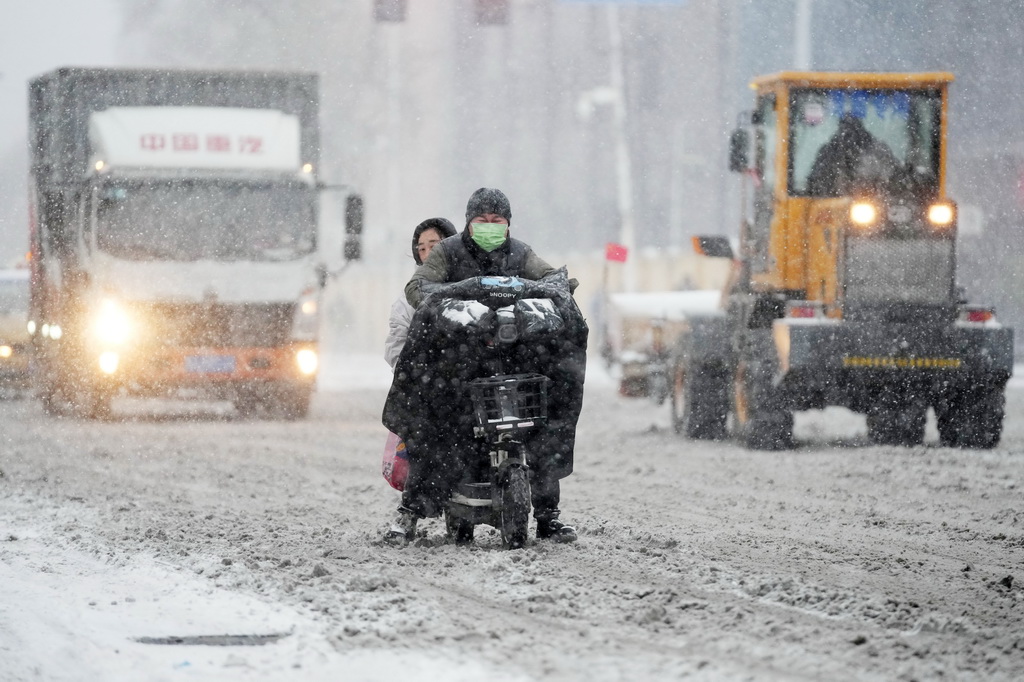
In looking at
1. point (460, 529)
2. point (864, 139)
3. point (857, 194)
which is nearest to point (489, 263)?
point (460, 529)

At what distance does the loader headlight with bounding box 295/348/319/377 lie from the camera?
693 inches

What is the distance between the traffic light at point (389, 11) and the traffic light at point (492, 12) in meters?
0.88

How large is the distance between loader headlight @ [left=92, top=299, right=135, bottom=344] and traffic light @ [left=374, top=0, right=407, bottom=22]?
448cm

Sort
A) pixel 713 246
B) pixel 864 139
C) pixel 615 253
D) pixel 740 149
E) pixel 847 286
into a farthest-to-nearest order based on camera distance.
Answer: pixel 615 253 → pixel 713 246 → pixel 740 149 → pixel 864 139 → pixel 847 286

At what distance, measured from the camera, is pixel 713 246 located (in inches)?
596

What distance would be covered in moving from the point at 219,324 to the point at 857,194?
22.4ft

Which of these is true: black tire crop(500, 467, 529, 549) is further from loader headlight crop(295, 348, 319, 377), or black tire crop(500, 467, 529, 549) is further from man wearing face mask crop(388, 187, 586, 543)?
loader headlight crop(295, 348, 319, 377)

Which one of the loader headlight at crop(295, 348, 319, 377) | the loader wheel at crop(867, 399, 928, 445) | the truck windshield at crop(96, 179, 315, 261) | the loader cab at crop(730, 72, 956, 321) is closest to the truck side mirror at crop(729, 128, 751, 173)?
the loader cab at crop(730, 72, 956, 321)

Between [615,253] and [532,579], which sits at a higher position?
[615,253]

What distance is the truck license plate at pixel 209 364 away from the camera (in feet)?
56.5

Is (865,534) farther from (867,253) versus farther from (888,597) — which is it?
(867,253)

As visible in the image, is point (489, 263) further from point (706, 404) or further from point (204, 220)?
point (204, 220)

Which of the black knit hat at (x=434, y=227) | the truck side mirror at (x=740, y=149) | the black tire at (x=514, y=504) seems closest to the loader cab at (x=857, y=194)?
the truck side mirror at (x=740, y=149)

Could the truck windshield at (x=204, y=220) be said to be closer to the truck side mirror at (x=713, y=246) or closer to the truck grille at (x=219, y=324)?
the truck grille at (x=219, y=324)
